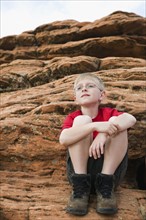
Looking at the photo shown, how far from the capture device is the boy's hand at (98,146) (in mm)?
6352

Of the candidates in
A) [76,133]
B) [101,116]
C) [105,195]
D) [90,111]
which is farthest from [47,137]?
[105,195]

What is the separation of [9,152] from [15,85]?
7.06m

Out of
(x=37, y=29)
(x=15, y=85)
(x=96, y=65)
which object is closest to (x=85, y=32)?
(x=37, y=29)

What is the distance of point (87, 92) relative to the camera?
752cm

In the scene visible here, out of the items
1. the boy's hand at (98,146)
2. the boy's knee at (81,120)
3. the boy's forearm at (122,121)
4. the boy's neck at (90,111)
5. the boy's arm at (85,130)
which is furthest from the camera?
the boy's neck at (90,111)

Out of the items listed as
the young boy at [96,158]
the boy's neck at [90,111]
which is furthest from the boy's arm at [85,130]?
the boy's neck at [90,111]

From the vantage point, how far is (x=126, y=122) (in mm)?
6723

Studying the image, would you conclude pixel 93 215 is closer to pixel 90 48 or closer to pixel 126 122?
pixel 126 122

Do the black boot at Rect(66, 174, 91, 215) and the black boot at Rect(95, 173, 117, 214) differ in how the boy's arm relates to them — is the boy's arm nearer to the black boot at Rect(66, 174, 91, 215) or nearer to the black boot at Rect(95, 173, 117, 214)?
the black boot at Rect(66, 174, 91, 215)

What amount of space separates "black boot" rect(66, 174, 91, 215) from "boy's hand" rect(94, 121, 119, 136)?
3.19 ft

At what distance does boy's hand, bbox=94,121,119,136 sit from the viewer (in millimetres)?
6445

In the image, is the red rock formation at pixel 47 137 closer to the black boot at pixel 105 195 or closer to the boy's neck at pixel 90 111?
the black boot at pixel 105 195

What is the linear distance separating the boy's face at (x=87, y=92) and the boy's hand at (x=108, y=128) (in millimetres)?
1024

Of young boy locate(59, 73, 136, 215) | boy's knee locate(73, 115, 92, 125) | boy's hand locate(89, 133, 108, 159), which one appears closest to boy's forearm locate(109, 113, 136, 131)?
young boy locate(59, 73, 136, 215)
